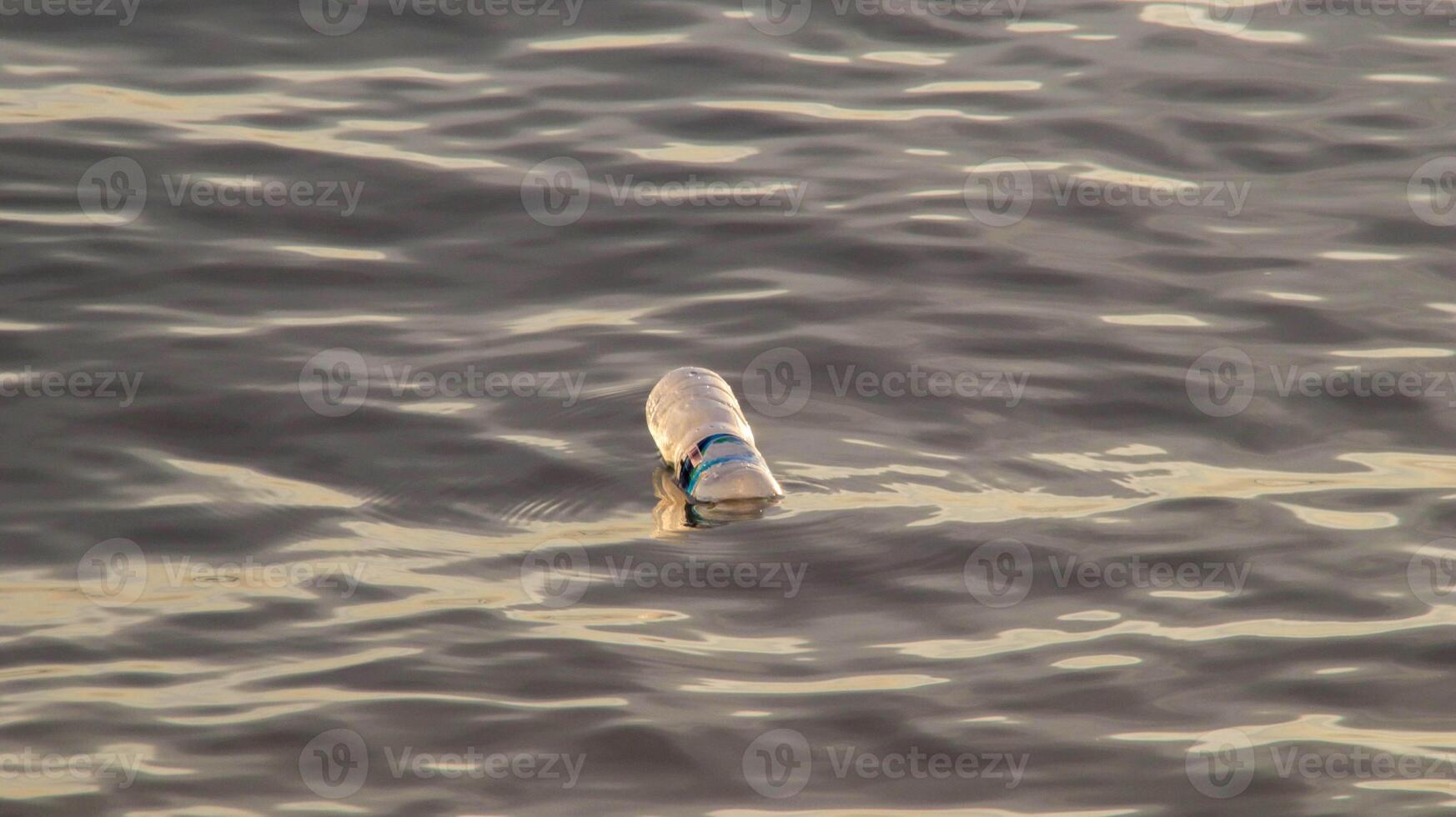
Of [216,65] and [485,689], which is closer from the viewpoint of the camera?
[485,689]

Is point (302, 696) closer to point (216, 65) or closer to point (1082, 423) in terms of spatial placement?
point (1082, 423)

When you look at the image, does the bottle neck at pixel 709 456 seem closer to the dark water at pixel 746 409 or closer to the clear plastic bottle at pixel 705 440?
the clear plastic bottle at pixel 705 440

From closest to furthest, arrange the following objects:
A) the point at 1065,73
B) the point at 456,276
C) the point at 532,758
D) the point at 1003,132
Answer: the point at 532,758 → the point at 456,276 → the point at 1003,132 → the point at 1065,73

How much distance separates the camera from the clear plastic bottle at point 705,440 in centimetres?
649

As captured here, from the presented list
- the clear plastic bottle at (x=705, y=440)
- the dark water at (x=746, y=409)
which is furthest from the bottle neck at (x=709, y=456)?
the dark water at (x=746, y=409)

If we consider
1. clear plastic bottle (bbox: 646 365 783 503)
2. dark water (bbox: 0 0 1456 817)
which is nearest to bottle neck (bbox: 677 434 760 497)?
clear plastic bottle (bbox: 646 365 783 503)

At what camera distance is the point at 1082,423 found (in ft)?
23.7

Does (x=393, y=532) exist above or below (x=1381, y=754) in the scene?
above

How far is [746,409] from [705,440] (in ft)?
2.51

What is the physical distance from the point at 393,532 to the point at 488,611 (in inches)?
27.0

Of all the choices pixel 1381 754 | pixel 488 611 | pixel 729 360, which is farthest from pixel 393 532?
pixel 1381 754

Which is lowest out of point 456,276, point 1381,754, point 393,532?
point 1381,754

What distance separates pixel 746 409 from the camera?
286 inches

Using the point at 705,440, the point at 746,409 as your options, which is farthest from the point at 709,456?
the point at 746,409
